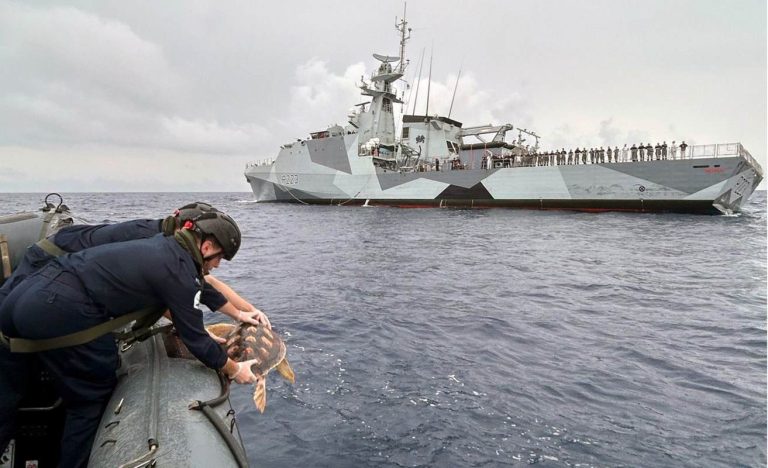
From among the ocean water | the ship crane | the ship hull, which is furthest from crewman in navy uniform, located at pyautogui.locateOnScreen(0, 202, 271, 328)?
the ship crane

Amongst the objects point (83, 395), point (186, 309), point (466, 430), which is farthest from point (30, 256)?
point (466, 430)

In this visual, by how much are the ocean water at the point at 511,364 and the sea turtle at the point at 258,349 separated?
97 centimetres

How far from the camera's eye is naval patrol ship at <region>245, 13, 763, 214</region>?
93.9 ft

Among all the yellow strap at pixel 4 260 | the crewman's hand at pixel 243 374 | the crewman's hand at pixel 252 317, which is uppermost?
the yellow strap at pixel 4 260

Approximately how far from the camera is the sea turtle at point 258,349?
9.96 ft

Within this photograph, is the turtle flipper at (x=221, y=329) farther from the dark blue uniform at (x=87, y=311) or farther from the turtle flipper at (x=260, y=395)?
the dark blue uniform at (x=87, y=311)

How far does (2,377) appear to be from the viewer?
239 centimetres

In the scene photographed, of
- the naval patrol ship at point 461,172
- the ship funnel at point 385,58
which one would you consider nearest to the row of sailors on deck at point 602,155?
the naval patrol ship at point 461,172

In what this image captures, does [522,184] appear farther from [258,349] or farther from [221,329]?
[258,349]

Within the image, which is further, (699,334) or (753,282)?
(753,282)

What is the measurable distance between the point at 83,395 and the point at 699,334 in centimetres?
813

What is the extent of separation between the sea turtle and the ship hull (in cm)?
3280

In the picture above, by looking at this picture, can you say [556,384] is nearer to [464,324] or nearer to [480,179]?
[464,324]

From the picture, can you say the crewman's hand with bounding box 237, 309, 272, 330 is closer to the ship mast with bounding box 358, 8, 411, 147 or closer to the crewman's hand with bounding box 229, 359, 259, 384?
the crewman's hand with bounding box 229, 359, 259, 384
